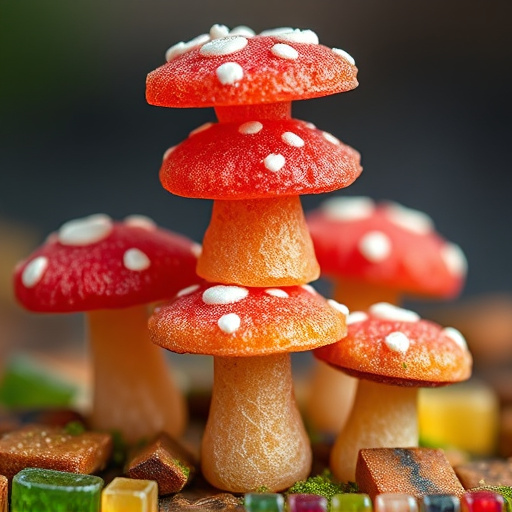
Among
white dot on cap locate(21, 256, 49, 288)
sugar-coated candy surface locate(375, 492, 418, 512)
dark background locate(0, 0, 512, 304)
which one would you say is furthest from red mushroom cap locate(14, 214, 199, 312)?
dark background locate(0, 0, 512, 304)

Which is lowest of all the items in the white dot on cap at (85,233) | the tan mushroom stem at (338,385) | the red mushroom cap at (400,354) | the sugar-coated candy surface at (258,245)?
the tan mushroom stem at (338,385)

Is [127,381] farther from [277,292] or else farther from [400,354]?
[400,354]

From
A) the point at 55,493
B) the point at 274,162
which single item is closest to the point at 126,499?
the point at 55,493

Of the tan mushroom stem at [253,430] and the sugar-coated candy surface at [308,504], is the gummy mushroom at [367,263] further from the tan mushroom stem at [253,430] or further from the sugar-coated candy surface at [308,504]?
the sugar-coated candy surface at [308,504]

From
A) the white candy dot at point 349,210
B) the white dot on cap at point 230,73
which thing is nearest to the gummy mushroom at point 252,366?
the white dot on cap at point 230,73

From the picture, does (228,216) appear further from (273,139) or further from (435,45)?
(435,45)

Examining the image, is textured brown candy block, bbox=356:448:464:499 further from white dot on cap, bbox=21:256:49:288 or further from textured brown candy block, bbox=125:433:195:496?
white dot on cap, bbox=21:256:49:288

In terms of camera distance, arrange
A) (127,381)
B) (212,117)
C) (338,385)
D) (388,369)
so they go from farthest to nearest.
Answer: (212,117) → (338,385) → (127,381) → (388,369)
